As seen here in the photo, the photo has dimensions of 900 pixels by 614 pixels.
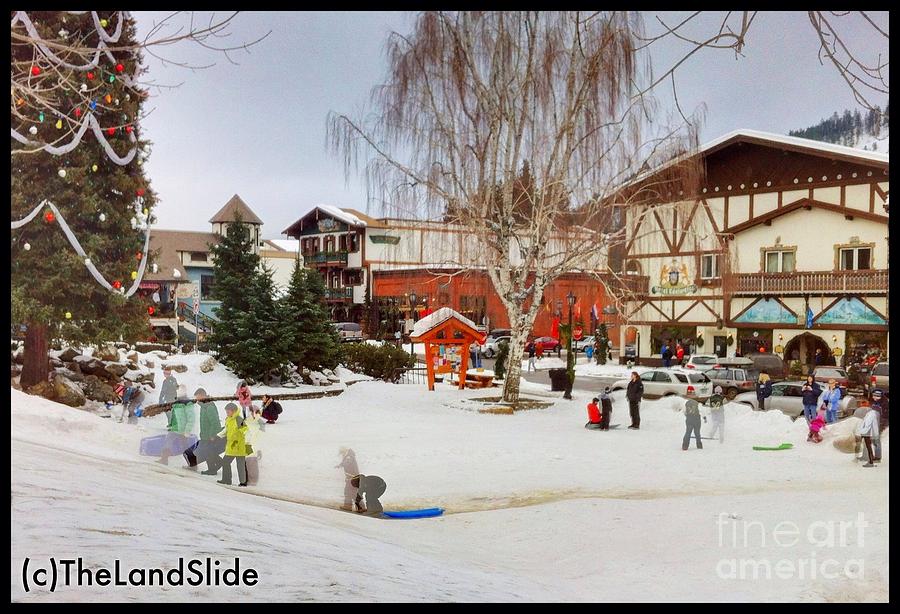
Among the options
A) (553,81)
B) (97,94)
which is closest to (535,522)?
(97,94)

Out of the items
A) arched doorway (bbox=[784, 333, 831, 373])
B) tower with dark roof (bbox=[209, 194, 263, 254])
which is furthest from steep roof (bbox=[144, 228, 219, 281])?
arched doorway (bbox=[784, 333, 831, 373])

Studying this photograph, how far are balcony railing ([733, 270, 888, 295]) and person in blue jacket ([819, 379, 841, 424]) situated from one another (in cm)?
616

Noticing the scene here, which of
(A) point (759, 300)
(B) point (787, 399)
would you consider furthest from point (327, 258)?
(A) point (759, 300)

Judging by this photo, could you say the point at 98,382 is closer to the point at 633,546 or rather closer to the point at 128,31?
the point at 128,31

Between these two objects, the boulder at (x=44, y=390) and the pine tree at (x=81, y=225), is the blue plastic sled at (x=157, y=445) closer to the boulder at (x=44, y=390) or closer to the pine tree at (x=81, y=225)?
the pine tree at (x=81, y=225)

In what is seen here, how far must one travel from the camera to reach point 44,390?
1101 centimetres

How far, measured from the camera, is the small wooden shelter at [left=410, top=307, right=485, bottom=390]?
55.9ft

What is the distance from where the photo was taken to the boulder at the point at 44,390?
1098 centimetres

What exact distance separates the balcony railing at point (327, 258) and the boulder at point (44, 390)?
21.2 ft

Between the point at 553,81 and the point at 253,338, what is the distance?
7.75 m

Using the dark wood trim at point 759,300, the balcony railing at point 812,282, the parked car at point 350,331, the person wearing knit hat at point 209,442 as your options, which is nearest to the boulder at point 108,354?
the person wearing knit hat at point 209,442

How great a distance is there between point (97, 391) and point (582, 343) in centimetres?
2336

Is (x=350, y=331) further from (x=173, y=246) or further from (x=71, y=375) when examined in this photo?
(x=71, y=375)

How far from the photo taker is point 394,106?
46.6 feet
